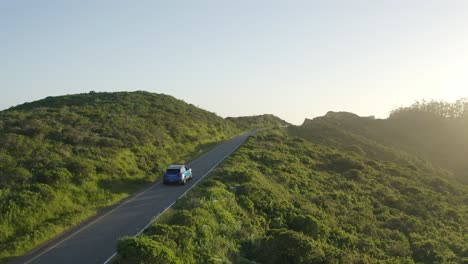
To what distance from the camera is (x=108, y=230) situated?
763 inches

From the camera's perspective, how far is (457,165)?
80.2 metres

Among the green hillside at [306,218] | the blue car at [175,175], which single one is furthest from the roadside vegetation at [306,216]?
the blue car at [175,175]

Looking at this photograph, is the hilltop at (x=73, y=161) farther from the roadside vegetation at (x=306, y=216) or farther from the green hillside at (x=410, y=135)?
the green hillside at (x=410, y=135)

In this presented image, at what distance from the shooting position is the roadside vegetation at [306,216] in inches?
647

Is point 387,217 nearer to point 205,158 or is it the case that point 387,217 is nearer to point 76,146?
point 205,158

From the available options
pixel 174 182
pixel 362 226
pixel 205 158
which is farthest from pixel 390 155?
pixel 174 182

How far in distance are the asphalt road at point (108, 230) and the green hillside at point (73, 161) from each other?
1156 millimetres

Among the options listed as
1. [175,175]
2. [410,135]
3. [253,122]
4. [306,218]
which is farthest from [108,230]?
[410,135]

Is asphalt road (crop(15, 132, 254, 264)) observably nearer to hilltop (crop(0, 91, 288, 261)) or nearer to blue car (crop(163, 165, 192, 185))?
blue car (crop(163, 165, 192, 185))

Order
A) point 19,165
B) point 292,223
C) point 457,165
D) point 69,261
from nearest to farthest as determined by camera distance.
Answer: point 69,261
point 292,223
point 19,165
point 457,165

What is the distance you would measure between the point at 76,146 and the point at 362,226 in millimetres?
22438

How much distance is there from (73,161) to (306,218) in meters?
16.2

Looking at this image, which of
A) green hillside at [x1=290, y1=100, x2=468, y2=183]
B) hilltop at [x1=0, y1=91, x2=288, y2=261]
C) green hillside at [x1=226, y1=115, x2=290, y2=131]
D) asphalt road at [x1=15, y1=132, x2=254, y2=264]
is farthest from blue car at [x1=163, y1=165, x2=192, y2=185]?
green hillside at [x1=226, y1=115, x2=290, y2=131]

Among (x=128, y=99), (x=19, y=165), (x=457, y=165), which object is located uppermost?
(x=128, y=99)
